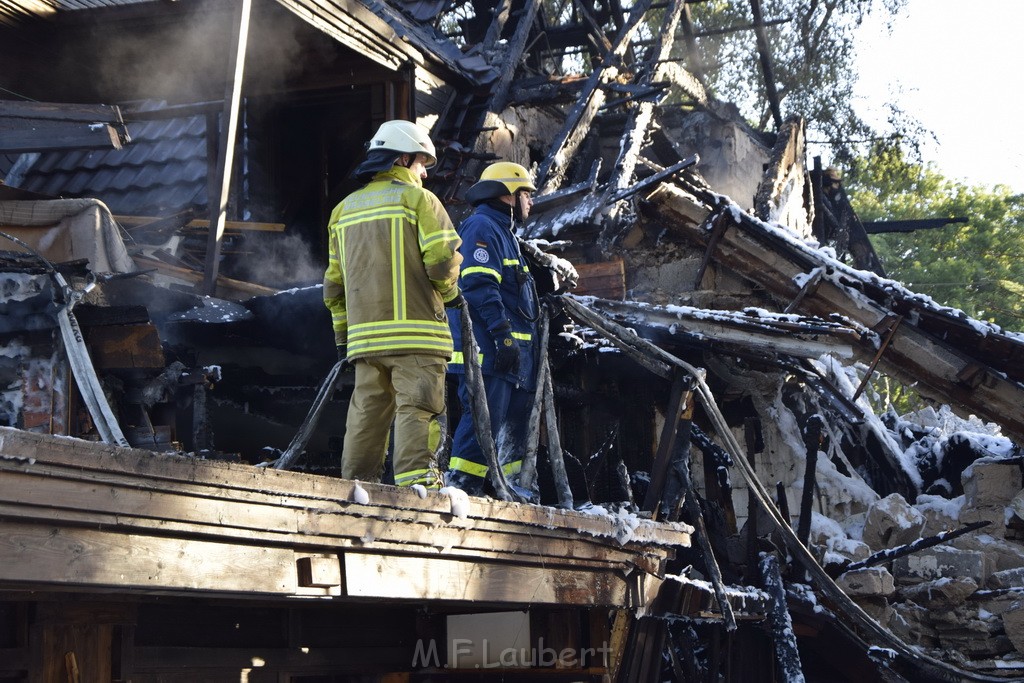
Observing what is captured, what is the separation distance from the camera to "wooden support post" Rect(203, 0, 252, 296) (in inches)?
294

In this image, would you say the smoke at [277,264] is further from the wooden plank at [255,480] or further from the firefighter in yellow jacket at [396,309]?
the wooden plank at [255,480]

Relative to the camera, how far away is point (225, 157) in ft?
25.1

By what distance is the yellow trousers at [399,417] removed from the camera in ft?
15.8

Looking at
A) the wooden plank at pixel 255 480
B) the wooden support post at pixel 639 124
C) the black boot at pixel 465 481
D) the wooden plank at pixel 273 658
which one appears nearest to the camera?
the wooden plank at pixel 255 480

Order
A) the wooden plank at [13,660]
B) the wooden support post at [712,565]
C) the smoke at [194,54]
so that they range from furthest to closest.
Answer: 1. the smoke at [194,54]
2. the wooden support post at [712,565]
3. the wooden plank at [13,660]

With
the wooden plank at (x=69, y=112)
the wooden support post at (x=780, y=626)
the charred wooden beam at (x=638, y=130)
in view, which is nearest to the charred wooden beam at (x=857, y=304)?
the charred wooden beam at (x=638, y=130)

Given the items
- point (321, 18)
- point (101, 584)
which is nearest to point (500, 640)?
point (101, 584)

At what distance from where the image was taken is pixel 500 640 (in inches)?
230

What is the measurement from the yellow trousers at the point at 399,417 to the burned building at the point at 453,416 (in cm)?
23

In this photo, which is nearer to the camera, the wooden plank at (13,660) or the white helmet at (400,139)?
the wooden plank at (13,660)

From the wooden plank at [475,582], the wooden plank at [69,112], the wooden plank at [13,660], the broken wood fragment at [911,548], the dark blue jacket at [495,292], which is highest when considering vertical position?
the wooden plank at [69,112]

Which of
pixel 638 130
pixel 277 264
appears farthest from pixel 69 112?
pixel 638 130

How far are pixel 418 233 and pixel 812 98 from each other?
1931 centimetres

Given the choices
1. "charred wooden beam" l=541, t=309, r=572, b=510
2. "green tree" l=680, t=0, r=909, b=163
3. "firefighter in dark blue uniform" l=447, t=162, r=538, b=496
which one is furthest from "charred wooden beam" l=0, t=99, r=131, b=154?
"green tree" l=680, t=0, r=909, b=163
